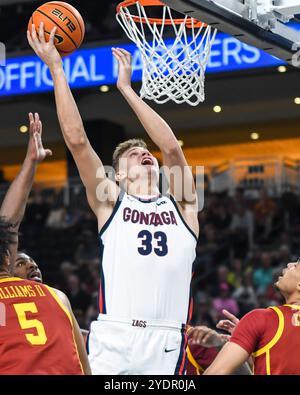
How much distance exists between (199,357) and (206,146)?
14.3 metres

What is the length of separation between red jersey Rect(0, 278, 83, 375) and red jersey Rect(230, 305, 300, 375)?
0.78 m

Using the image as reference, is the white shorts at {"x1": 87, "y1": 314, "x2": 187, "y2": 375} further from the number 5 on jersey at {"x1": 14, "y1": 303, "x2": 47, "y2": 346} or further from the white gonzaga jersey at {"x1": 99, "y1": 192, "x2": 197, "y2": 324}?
the number 5 on jersey at {"x1": 14, "y1": 303, "x2": 47, "y2": 346}

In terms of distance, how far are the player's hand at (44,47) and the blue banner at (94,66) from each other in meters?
8.27

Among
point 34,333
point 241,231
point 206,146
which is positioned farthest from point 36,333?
point 206,146

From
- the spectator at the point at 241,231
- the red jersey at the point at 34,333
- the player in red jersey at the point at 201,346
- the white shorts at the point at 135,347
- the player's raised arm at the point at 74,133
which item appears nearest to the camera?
the red jersey at the point at 34,333

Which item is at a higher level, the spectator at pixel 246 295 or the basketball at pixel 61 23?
the basketball at pixel 61 23

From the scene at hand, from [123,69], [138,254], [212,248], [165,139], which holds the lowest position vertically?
[138,254]

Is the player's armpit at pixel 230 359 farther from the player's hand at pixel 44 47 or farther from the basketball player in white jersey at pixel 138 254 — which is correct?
the player's hand at pixel 44 47

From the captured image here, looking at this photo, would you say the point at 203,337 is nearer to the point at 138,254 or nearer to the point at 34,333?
the point at 138,254

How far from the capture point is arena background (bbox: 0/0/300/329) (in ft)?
45.4

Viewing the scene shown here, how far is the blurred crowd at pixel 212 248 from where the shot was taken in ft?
44.9

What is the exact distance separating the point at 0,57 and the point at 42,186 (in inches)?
222

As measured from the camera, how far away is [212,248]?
1537 centimetres

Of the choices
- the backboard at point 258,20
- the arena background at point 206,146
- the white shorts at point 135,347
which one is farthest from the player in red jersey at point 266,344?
the arena background at point 206,146
